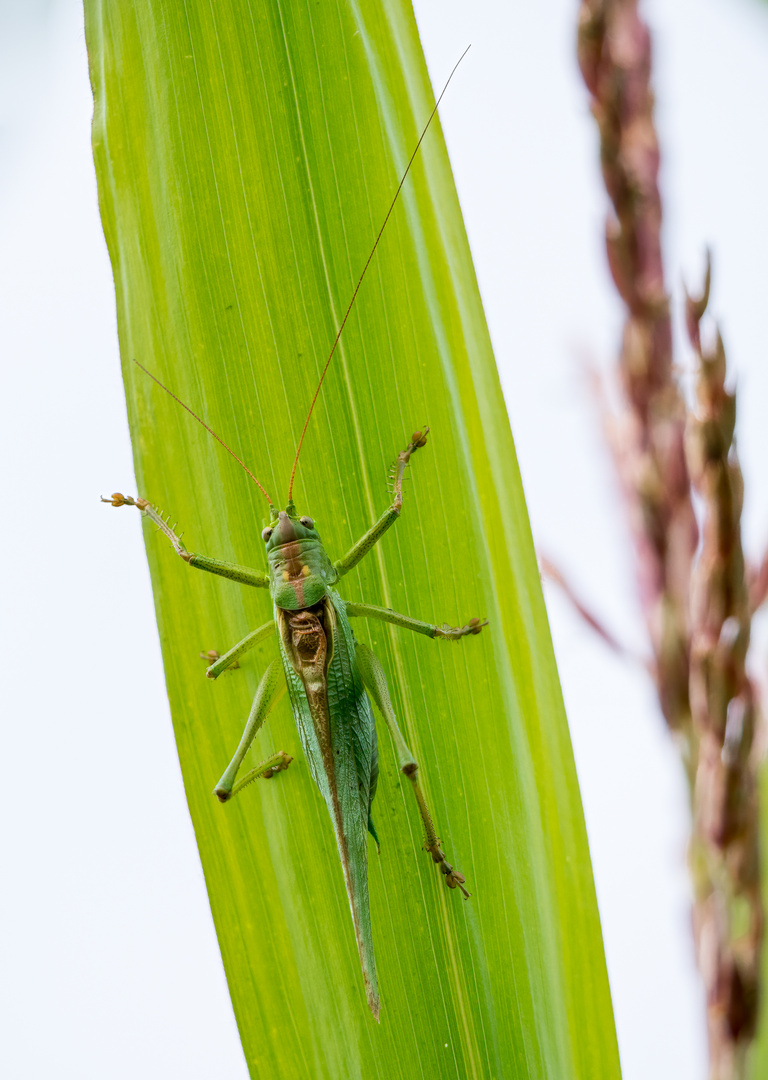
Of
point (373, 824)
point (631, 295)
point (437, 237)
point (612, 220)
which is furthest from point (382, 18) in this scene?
point (373, 824)

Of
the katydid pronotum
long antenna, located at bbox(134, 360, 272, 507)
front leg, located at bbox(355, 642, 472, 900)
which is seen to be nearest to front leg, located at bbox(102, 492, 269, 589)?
the katydid pronotum

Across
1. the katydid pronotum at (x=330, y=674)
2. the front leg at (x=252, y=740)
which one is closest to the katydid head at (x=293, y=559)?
the katydid pronotum at (x=330, y=674)

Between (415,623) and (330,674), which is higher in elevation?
(415,623)

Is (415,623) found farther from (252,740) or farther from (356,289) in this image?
(356,289)

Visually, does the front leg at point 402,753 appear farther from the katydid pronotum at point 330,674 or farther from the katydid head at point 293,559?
the katydid head at point 293,559

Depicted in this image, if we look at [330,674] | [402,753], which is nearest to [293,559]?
[330,674]

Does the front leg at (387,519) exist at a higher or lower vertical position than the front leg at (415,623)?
higher
